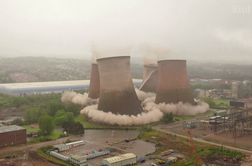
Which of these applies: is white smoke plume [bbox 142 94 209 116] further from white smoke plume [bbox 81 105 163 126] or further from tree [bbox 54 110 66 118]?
tree [bbox 54 110 66 118]

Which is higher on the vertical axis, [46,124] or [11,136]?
[46,124]

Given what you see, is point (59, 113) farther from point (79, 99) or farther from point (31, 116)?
point (79, 99)

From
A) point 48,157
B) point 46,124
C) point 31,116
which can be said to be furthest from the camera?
point 31,116

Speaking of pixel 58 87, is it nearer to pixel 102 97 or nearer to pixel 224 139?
pixel 102 97

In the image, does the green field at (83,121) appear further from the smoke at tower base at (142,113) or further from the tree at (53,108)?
the tree at (53,108)

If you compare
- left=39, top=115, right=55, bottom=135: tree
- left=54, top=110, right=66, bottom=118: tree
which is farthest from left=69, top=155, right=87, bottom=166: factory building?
left=54, top=110, right=66, bottom=118: tree

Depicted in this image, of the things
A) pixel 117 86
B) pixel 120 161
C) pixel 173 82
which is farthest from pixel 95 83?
pixel 120 161
